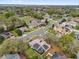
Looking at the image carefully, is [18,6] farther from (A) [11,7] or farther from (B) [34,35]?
(B) [34,35]

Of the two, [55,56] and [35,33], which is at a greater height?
[35,33]

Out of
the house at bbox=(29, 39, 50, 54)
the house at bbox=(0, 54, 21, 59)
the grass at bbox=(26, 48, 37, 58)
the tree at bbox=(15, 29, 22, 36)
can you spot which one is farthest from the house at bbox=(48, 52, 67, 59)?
the tree at bbox=(15, 29, 22, 36)

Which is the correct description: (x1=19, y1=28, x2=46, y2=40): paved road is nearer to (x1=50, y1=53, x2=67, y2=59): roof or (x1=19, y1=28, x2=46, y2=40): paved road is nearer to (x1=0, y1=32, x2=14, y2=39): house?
(x1=0, y1=32, x2=14, y2=39): house

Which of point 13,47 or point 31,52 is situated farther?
point 31,52

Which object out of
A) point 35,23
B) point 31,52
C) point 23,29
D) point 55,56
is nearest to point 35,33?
point 23,29

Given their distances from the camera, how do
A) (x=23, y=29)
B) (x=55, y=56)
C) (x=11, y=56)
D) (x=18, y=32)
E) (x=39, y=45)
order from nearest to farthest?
(x=11, y=56), (x=55, y=56), (x=39, y=45), (x=18, y=32), (x=23, y=29)

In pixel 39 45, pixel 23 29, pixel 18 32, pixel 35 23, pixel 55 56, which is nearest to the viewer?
pixel 55 56

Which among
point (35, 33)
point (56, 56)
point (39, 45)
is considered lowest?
point (56, 56)

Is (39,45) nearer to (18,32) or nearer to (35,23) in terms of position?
(18,32)

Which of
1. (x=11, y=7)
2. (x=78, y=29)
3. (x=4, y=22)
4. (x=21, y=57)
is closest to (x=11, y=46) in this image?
(x=21, y=57)
